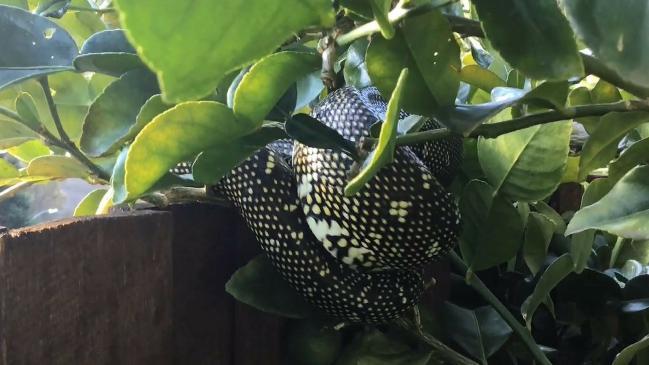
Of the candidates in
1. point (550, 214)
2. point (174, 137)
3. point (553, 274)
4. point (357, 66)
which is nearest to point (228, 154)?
point (174, 137)

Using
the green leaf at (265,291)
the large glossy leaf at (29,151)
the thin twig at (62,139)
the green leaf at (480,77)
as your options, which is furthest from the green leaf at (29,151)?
the green leaf at (480,77)

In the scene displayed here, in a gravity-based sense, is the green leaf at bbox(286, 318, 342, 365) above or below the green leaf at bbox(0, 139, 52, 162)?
below

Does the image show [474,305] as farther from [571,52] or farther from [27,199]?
[27,199]

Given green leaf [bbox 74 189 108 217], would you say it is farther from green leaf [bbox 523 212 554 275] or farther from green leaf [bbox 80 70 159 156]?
green leaf [bbox 523 212 554 275]

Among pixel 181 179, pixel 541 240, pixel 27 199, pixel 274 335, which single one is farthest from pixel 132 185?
pixel 27 199

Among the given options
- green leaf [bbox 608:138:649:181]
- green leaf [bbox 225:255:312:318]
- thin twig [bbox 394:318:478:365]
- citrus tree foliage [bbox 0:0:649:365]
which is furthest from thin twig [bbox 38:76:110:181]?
green leaf [bbox 608:138:649:181]

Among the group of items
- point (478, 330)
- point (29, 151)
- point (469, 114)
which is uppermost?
point (469, 114)

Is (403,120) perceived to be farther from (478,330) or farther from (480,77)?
(478,330)

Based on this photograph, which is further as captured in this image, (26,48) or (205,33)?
(26,48)
